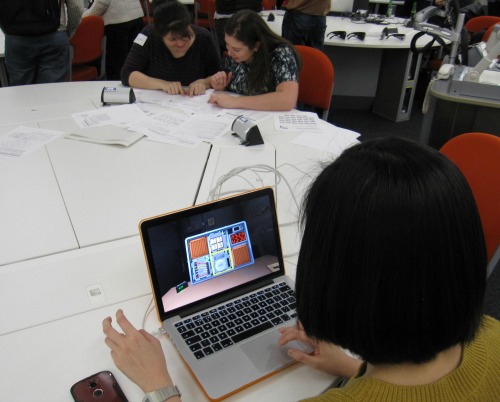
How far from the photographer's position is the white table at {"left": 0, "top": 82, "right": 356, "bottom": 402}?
2.71ft

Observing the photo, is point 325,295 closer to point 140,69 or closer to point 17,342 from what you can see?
point 17,342

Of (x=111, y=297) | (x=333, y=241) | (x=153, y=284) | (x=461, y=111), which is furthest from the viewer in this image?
(x=461, y=111)

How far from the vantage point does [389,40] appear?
3598mm

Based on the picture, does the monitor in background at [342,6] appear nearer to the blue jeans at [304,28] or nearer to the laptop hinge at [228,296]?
the blue jeans at [304,28]

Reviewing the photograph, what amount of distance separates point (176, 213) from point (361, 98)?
3709 mm

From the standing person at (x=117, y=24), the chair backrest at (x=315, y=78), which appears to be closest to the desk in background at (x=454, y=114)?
the chair backrest at (x=315, y=78)

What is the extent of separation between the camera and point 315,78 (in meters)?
2.37

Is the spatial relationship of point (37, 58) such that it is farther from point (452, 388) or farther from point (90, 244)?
point (452, 388)

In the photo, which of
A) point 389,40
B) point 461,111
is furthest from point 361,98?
point 461,111

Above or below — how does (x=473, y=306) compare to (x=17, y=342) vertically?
above

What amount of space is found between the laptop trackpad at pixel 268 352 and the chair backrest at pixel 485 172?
28.1 inches

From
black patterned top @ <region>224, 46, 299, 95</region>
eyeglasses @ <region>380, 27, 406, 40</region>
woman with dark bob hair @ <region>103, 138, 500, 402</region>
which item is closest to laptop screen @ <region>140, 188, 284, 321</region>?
woman with dark bob hair @ <region>103, 138, 500, 402</region>

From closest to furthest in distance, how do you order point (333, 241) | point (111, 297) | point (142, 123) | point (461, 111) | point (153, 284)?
1. point (333, 241)
2. point (153, 284)
3. point (111, 297)
4. point (142, 123)
5. point (461, 111)

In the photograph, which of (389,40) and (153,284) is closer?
(153,284)
